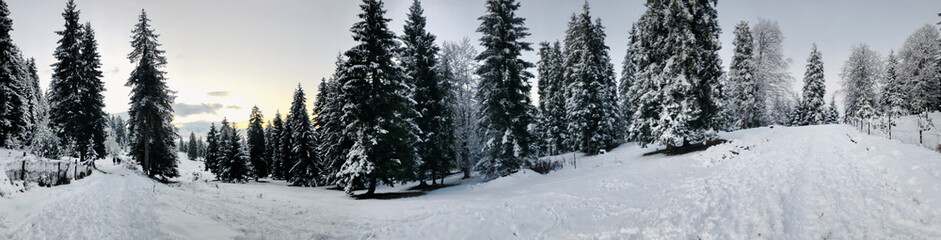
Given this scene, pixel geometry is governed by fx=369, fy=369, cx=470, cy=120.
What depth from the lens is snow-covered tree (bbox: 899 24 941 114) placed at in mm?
35531

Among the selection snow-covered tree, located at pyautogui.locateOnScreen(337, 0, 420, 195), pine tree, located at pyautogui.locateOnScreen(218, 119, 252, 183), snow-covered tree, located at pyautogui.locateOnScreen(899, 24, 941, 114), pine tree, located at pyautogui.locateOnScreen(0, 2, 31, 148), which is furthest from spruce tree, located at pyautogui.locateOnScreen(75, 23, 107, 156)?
snow-covered tree, located at pyautogui.locateOnScreen(899, 24, 941, 114)

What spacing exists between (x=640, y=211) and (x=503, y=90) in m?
13.3

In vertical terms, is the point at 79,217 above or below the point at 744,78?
below

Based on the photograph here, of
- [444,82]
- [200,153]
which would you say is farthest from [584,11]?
[200,153]

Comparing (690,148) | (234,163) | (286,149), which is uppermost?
(690,148)

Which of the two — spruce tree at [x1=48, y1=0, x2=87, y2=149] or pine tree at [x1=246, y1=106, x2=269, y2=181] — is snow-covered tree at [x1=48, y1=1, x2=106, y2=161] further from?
pine tree at [x1=246, y1=106, x2=269, y2=181]

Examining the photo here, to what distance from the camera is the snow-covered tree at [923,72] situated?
1399 inches

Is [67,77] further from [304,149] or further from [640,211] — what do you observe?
[640,211]

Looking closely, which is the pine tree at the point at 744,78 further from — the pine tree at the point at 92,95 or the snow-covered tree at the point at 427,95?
the pine tree at the point at 92,95

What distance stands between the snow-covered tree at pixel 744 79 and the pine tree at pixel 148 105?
52.7m

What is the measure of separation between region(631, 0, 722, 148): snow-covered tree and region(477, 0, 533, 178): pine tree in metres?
7.57

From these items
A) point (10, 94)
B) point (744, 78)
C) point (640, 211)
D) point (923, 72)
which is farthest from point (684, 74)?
point (10, 94)

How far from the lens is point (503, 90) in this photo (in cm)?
2236

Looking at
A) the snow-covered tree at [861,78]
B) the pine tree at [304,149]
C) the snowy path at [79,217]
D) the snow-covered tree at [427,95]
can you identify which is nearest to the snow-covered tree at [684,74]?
the snow-covered tree at [427,95]
